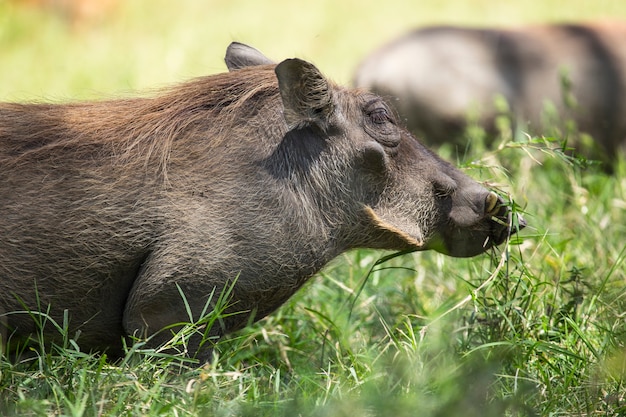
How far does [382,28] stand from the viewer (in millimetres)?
10117

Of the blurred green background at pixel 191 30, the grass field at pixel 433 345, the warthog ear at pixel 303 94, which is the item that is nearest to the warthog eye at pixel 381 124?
the warthog ear at pixel 303 94

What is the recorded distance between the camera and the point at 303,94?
297cm

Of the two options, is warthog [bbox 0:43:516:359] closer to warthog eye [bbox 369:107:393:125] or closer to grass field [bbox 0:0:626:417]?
warthog eye [bbox 369:107:393:125]

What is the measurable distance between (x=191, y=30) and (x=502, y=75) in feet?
11.2

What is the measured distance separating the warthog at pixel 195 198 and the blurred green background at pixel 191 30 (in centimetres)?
374

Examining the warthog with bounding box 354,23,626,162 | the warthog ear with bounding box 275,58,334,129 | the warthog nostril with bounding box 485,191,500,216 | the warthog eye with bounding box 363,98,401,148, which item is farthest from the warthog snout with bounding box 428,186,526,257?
the warthog with bounding box 354,23,626,162

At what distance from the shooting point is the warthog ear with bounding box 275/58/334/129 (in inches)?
116

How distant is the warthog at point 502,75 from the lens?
22.4 ft

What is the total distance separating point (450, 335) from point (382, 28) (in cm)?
723

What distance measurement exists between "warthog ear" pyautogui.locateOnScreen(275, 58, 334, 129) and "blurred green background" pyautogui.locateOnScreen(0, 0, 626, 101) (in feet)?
12.8

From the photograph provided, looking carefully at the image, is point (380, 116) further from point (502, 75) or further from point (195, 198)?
point (502, 75)

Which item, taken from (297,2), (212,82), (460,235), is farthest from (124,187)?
(297,2)

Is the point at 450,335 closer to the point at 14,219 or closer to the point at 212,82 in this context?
the point at 212,82

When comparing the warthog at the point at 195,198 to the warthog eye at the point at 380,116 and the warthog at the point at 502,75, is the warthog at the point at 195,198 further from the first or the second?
the warthog at the point at 502,75
